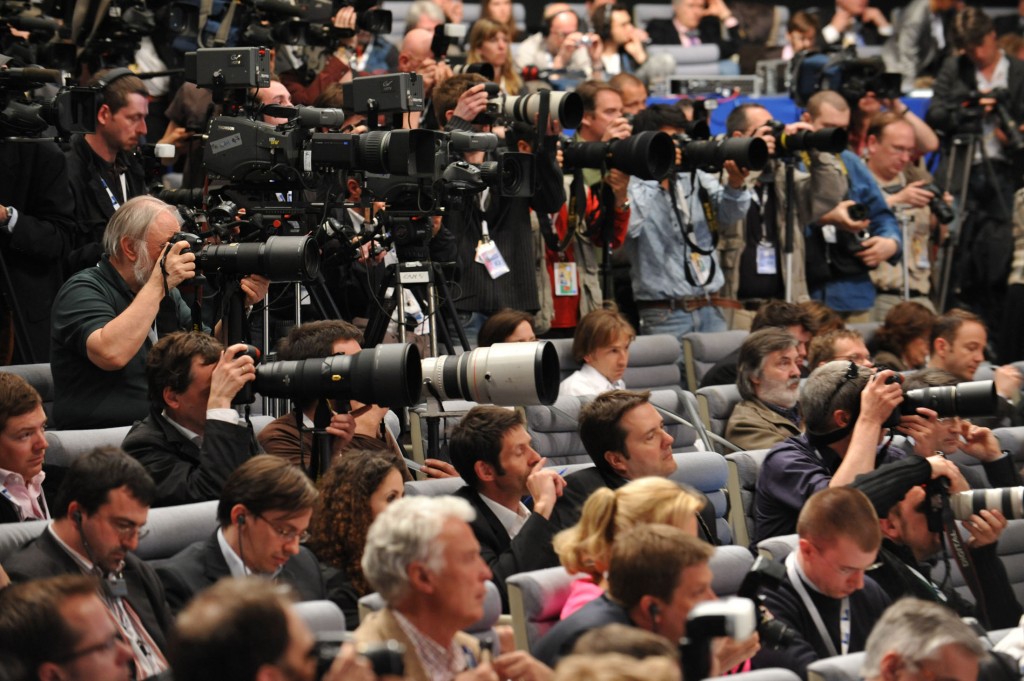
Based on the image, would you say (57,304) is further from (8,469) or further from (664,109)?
(664,109)

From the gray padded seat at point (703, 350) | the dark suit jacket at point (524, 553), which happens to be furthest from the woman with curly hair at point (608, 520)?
the gray padded seat at point (703, 350)

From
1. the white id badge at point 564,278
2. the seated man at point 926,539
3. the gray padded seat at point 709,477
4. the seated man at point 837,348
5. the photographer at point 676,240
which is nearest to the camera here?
the seated man at point 926,539

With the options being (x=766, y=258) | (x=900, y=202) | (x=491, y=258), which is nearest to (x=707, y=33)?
(x=900, y=202)

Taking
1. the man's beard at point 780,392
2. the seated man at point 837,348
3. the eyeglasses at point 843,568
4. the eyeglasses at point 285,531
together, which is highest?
the eyeglasses at point 285,531

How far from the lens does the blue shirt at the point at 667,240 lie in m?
6.61

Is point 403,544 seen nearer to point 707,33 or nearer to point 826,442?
point 826,442

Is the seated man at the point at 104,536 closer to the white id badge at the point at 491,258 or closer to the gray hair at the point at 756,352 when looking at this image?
the gray hair at the point at 756,352

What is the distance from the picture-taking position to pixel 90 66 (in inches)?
266

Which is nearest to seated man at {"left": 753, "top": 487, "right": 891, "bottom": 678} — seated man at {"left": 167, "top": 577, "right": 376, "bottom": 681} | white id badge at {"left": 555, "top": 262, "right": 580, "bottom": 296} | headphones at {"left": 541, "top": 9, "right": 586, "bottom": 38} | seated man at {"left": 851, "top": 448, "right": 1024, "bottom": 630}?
seated man at {"left": 851, "top": 448, "right": 1024, "bottom": 630}

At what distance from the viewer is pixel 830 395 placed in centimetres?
461

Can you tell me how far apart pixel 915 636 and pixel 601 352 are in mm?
2855

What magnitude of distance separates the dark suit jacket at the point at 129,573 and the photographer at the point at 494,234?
2698 mm

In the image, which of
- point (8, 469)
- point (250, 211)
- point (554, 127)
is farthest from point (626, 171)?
point (8, 469)

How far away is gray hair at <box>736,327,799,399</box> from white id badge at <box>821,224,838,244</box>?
1.62m
